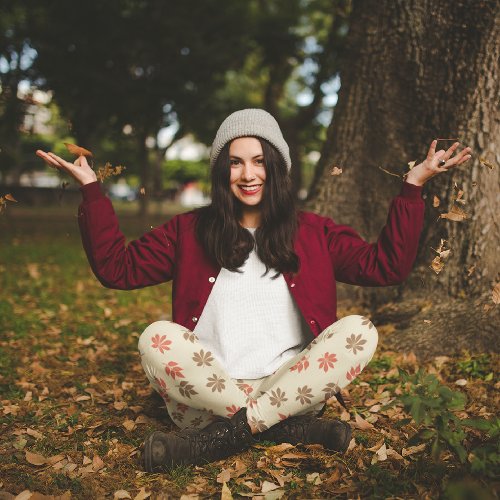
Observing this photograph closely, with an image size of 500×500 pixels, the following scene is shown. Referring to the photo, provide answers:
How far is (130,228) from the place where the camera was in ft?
56.0

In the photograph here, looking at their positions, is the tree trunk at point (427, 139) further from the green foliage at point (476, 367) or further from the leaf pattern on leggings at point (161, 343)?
the leaf pattern on leggings at point (161, 343)

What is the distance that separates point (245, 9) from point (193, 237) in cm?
1496

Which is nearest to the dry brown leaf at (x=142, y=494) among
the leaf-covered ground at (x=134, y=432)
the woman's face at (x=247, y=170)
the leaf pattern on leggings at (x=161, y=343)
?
the leaf-covered ground at (x=134, y=432)

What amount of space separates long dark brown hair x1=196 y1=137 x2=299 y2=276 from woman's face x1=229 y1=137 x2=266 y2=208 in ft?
0.09

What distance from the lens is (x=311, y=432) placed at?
289 cm

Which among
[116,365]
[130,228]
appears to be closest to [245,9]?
[130,228]

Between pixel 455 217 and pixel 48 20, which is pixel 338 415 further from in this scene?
pixel 48 20

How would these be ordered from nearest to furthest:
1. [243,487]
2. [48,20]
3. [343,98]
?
[243,487] < [343,98] < [48,20]

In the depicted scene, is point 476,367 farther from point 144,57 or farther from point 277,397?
point 144,57

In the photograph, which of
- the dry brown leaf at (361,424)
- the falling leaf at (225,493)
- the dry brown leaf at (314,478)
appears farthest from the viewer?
the dry brown leaf at (361,424)

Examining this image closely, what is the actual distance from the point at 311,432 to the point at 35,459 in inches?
55.7

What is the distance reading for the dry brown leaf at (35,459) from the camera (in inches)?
112

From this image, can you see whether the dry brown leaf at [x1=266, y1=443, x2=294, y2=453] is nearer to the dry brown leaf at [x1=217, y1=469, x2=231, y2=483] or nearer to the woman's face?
the dry brown leaf at [x1=217, y1=469, x2=231, y2=483]

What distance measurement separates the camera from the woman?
2734 millimetres
